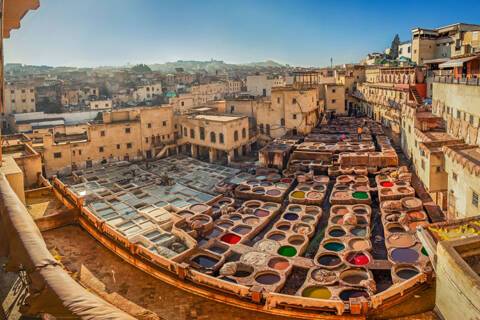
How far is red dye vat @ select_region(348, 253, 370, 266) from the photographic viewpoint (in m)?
18.9

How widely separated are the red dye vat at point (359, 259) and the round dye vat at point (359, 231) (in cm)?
243

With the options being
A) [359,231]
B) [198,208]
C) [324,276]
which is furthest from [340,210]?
[198,208]

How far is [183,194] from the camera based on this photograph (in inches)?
1187

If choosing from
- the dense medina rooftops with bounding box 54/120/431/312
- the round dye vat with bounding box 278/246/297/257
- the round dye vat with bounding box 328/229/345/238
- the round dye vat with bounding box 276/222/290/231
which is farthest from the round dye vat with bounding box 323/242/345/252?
the round dye vat with bounding box 276/222/290/231

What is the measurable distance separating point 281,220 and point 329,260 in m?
5.14

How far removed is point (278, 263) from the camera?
1930 centimetres

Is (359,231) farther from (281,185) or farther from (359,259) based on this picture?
A: (281,185)

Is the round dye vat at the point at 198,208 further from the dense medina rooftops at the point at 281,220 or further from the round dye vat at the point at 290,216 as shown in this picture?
the round dye vat at the point at 290,216

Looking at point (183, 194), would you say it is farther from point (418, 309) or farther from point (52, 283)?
point (52, 283)

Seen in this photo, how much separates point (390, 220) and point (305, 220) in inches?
199

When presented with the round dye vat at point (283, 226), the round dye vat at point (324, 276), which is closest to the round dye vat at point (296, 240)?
the round dye vat at point (283, 226)

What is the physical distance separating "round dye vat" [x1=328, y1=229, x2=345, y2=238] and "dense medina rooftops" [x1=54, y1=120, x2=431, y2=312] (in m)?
0.06

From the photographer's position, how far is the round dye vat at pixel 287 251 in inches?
808

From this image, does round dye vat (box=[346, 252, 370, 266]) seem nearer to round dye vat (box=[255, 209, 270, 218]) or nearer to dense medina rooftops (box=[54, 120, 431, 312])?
dense medina rooftops (box=[54, 120, 431, 312])
